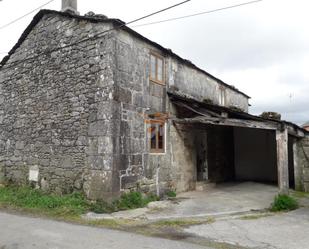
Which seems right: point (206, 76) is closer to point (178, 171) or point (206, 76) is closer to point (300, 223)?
point (178, 171)

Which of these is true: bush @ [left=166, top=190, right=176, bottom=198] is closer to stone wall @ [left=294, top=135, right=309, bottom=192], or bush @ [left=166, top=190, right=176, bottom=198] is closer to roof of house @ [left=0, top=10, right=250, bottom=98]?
roof of house @ [left=0, top=10, right=250, bottom=98]

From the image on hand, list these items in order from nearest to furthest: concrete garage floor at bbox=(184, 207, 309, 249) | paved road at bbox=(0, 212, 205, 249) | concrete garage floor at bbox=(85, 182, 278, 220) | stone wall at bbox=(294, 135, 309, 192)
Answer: paved road at bbox=(0, 212, 205, 249), concrete garage floor at bbox=(184, 207, 309, 249), concrete garage floor at bbox=(85, 182, 278, 220), stone wall at bbox=(294, 135, 309, 192)

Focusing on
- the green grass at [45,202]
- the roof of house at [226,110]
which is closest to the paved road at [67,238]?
the green grass at [45,202]

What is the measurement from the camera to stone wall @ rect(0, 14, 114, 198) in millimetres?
9031

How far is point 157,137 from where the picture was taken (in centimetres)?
1075

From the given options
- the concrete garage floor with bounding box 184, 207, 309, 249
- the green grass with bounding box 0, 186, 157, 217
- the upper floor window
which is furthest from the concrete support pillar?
the upper floor window

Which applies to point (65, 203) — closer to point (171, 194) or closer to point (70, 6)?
point (171, 194)

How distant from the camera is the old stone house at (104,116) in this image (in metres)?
9.10

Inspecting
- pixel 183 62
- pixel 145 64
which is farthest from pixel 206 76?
pixel 145 64

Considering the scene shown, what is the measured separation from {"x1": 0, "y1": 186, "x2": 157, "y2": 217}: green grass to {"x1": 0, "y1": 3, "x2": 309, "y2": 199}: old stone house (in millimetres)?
292

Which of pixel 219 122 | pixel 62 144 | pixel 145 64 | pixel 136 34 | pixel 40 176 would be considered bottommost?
pixel 40 176

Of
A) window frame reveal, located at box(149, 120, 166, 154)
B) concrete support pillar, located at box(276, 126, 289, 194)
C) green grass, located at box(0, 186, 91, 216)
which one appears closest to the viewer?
green grass, located at box(0, 186, 91, 216)

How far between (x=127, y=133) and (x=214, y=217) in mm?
3362

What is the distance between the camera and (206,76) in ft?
48.8
